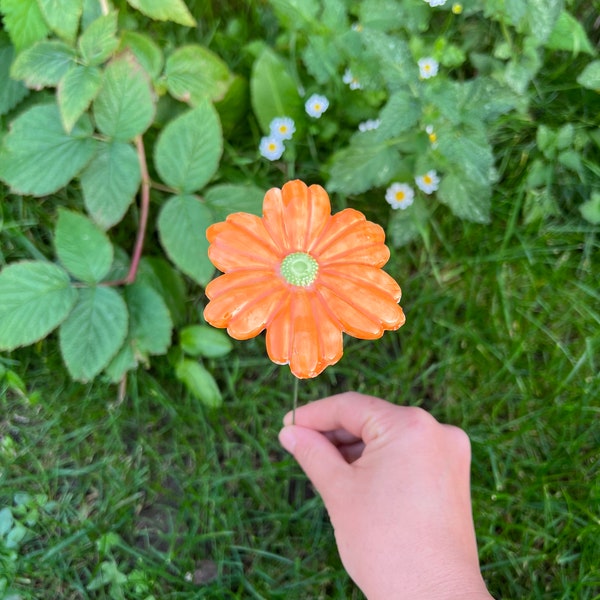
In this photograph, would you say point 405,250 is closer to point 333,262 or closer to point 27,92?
point 333,262

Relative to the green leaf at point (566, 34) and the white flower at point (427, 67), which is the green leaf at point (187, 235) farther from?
the green leaf at point (566, 34)

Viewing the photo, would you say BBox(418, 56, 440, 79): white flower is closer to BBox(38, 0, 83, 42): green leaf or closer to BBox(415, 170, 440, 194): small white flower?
BBox(415, 170, 440, 194): small white flower

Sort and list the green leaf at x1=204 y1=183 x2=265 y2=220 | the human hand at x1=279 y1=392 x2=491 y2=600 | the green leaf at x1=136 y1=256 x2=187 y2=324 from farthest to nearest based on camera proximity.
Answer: the green leaf at x1=136 y1=256 x2=187 y2=324, the green leaf at x1=204 y1=183 x2=265 y2=220, the human hand at x1=279 y1=392 x2=491 y2=600

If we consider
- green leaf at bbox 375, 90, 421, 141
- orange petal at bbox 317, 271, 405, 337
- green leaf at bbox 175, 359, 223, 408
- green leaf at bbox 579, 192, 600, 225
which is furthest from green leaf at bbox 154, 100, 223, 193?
green leaf at bbox 579, 192, 600, 225

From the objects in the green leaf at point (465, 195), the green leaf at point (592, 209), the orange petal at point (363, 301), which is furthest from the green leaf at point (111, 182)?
the green leaf at point (592, 209)

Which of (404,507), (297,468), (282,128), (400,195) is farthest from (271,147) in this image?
(404,507)

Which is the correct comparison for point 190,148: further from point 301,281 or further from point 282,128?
point 301,281

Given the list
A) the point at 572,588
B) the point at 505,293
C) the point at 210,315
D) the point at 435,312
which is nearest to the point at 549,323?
the point at 505,293
